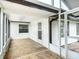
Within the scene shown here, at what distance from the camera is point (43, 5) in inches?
124

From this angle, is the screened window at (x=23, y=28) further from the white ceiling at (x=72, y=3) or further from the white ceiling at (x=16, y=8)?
the white ceiling at (x=72, y=3)

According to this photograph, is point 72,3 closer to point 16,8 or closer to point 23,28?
point 16,8

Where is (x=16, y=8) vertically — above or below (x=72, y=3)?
below

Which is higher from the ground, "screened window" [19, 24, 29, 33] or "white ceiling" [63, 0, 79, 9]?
"white ceiling" [63, 0, 79, 9]

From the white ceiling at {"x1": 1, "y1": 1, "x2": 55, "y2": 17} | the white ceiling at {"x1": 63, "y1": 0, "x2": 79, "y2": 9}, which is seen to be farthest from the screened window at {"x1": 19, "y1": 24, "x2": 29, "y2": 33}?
the white ceiling at {"x1": 63, "y1": 0, "x2": 79, "y2": 9}

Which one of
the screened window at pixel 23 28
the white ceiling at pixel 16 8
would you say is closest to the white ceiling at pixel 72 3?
the white ceiling at pixel 16 8

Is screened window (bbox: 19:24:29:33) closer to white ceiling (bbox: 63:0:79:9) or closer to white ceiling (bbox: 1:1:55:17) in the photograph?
white ceiling (bbox: 1:1:55:17)

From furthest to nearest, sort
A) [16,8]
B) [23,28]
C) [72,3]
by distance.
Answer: [23,28], [72,3], [16,8]

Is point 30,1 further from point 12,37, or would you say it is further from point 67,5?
point 12,37

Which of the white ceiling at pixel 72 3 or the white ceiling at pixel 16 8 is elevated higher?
the white ceiling at pixel 72 3

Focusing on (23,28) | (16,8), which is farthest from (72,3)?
(23,28)

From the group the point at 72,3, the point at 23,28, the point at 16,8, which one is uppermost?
the point at 72,3

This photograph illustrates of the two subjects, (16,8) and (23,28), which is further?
(23,28)

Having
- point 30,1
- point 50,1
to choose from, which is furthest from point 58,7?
point 30,1
